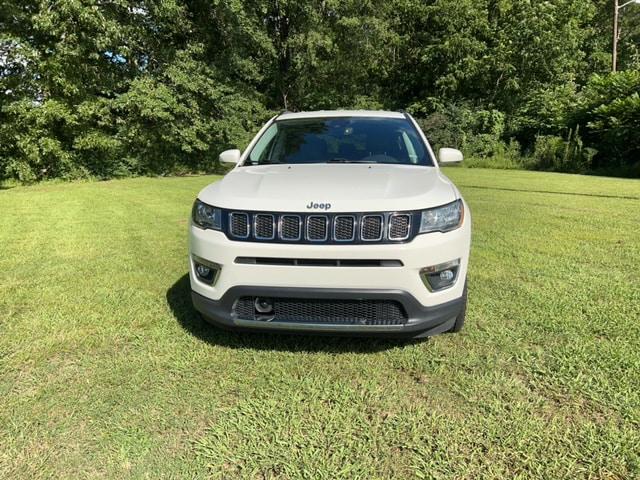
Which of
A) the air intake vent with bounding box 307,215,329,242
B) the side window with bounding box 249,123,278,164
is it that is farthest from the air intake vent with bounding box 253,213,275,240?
the side window with bounding box 249,123,278,164

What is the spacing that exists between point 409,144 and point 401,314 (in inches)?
73.8

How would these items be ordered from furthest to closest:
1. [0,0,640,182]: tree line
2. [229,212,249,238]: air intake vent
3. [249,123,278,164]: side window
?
1. [0,0,640,182]: tree line
2. [249,123,278,164]: side window
3. [229,212,249,238]: air intake vent

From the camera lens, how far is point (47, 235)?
638 cm

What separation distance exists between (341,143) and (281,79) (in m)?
19.4

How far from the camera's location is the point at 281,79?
2198 centimetres

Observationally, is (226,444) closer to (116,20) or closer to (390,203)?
(390,203)

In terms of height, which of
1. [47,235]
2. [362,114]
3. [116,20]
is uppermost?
[116,20]

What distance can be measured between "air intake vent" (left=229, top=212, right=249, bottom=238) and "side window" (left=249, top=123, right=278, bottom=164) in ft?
4.23

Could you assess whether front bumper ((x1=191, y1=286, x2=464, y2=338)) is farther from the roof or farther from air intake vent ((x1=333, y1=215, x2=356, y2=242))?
the roof

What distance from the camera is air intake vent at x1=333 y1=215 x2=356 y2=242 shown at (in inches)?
99.9

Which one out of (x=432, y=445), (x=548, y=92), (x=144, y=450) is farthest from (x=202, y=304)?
(x=548, y=92)

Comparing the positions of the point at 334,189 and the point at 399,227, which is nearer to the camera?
the point at 399,227

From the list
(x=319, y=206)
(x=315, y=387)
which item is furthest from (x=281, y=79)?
(x=315, y=387)

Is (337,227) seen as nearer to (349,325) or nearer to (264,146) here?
(349,325)
